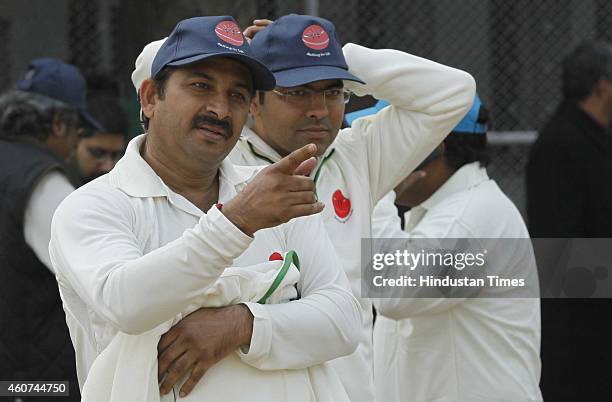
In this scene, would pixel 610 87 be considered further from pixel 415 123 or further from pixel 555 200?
pixel 415 123

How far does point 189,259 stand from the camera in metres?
2.13

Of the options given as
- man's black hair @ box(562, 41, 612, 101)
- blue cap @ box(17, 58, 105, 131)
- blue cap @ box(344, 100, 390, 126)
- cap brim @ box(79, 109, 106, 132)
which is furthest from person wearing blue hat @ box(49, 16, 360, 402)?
man's black hair @ box(562, 41, 612, 101)

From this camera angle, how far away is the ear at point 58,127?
176 inches

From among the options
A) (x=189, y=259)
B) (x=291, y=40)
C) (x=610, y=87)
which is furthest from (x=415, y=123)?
(x=610, y=87)

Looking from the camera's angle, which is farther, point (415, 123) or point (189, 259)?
point (415, 123)

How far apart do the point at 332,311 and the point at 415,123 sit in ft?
4.36

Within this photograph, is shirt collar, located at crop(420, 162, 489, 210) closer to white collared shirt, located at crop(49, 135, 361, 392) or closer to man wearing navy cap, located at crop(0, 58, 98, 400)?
man wearing navy cap, located at crop(0, 58, 98, 400)

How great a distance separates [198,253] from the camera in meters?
2.13

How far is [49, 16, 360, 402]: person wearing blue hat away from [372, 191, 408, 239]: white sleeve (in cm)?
128

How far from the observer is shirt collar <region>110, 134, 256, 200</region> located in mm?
2439

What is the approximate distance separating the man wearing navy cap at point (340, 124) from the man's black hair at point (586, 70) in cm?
183

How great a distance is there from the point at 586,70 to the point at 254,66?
10.6 ft

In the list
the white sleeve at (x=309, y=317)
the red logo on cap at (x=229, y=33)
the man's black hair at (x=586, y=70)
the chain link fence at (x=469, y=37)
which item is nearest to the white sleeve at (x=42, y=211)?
the white sleeve at (x=309, y=317)

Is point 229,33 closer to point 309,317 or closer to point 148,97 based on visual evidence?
point 148,97
